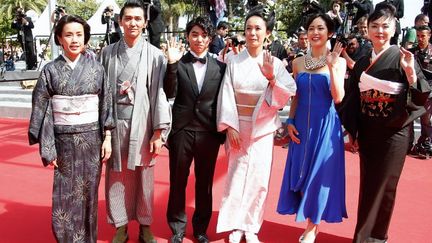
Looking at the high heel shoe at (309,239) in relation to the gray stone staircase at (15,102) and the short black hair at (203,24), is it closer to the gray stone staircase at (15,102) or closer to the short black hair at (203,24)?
the short black hair at (203,24)

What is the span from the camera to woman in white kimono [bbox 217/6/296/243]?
2.77 metres

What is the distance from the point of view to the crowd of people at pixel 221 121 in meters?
2.54

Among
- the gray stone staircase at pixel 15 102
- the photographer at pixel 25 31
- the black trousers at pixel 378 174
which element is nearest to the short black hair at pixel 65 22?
the black trousers at pixel 378 174

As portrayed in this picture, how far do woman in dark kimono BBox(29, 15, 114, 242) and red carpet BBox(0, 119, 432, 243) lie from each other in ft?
1.65

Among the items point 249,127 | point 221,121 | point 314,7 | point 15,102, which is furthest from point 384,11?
point 15,102

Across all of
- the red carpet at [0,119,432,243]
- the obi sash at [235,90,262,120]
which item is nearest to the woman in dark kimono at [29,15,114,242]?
the red carpet at [0,119,432,243]

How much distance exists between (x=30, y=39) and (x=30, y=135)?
9.69 meters

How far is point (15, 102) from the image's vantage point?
8.91 metres

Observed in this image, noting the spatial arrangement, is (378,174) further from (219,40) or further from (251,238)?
(219,40)

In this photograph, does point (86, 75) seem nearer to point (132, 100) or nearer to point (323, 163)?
point (132, 100)

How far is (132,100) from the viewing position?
2732 mm

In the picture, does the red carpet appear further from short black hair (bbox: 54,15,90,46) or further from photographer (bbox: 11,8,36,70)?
photographer (bbox: 11,8,36,70)

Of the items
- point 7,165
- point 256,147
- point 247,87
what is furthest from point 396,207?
point 7,165

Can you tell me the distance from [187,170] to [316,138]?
3.15 ft
